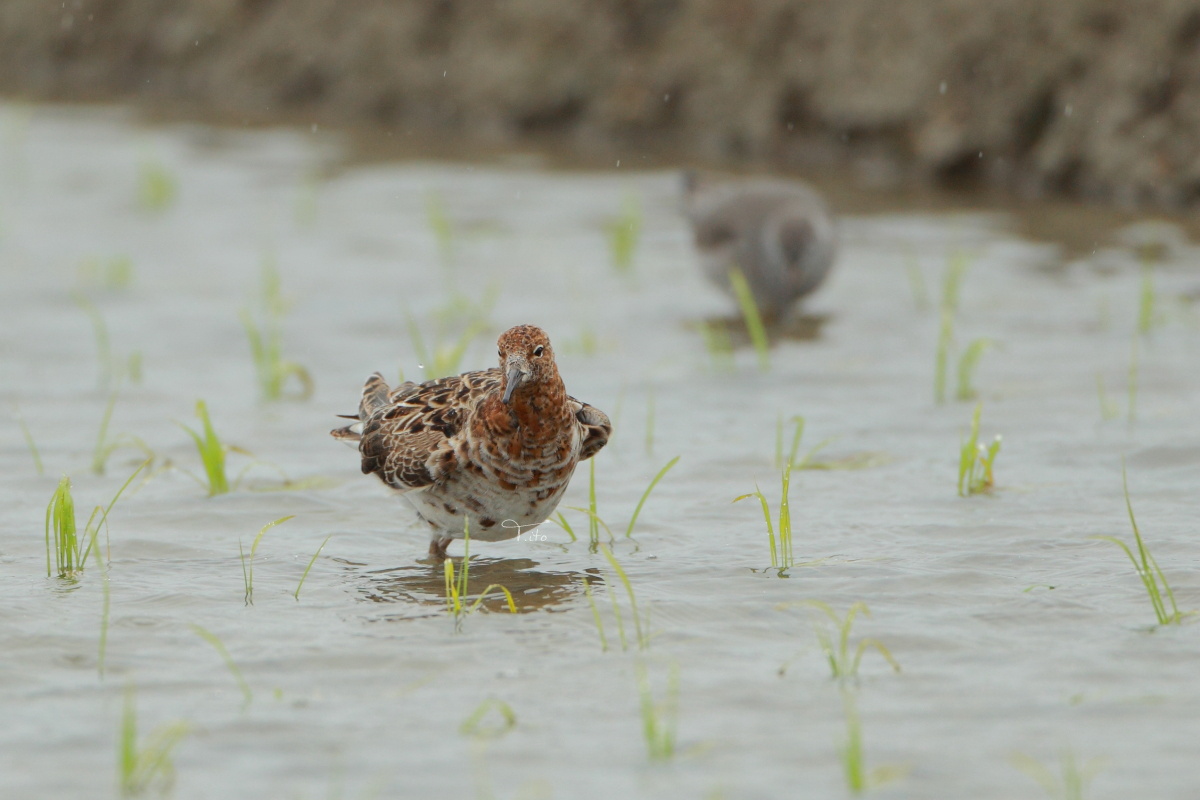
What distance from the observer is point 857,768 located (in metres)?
3.68

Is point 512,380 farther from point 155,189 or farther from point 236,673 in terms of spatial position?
point 155,189

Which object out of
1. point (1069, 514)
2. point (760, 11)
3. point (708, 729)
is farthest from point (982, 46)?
point (708, 729)

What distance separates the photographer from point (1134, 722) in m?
4.12

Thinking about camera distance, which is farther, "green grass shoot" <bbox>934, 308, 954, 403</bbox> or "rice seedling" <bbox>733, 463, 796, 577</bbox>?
"green grass shoot" <bbox>934, 308, 954, 403</bbox>

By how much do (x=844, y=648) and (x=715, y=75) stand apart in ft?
37.3

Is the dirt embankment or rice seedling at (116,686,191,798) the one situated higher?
the dirt embankment

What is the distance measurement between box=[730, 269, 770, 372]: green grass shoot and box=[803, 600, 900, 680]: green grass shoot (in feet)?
12.3

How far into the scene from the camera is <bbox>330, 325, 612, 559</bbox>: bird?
17.6 ft

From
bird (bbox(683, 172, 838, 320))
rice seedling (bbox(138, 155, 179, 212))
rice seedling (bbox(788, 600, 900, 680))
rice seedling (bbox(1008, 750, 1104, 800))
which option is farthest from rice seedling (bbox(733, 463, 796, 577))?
rice seedling (bbox(138, 155, 179, 212))

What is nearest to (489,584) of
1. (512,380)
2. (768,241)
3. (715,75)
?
(512,380)

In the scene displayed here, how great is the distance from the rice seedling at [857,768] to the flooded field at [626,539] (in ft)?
0.05

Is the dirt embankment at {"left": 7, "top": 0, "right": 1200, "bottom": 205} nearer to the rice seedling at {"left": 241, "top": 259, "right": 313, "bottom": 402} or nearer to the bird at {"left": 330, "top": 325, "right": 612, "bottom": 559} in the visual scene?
the rice seedling at {"left": 241, "top": 259, "right": 313, "bottom": 402}

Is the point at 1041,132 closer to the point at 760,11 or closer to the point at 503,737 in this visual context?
the point at 760,11

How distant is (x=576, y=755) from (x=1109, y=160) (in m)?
9.72
